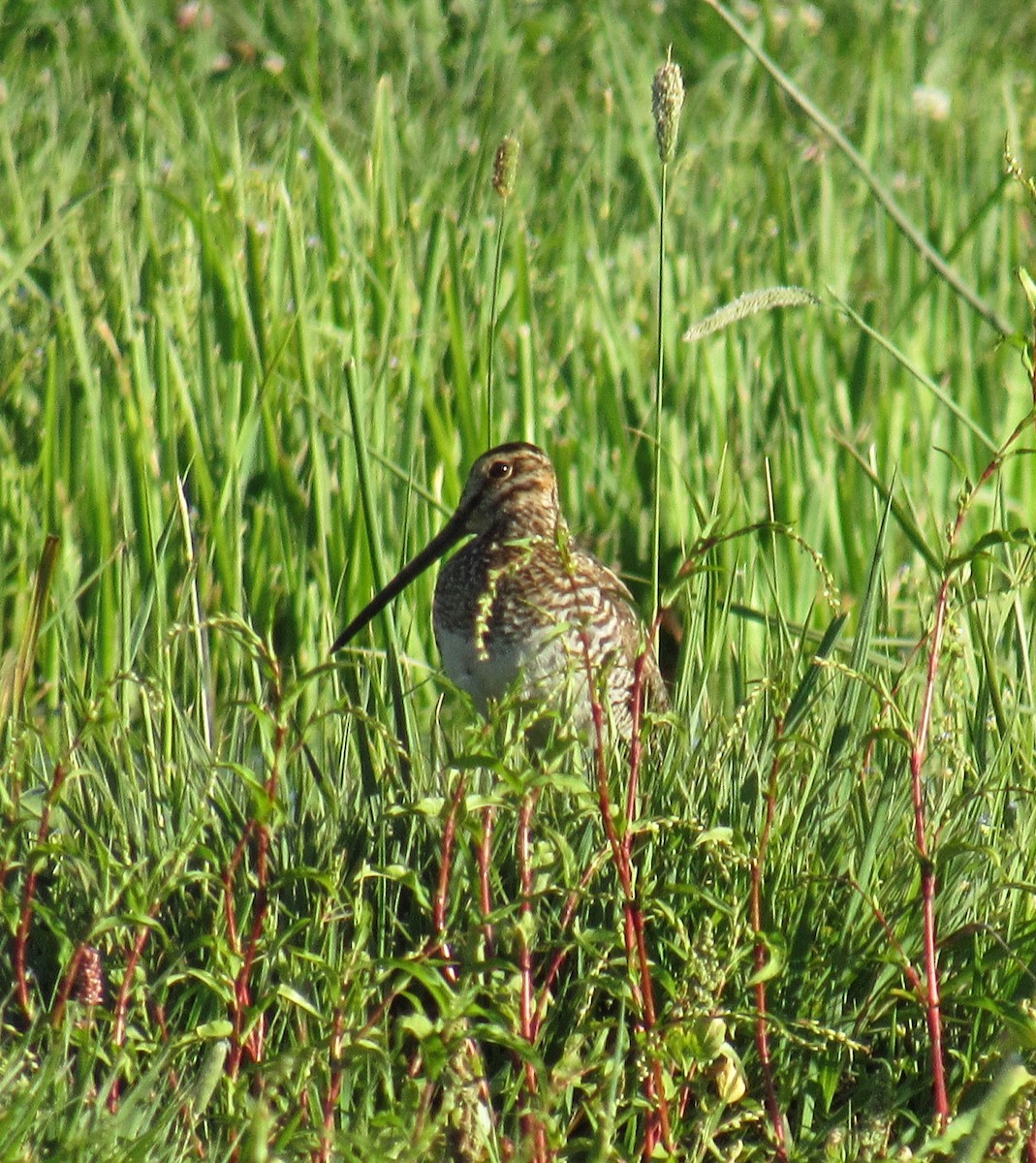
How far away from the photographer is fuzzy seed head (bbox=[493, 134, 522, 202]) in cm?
220

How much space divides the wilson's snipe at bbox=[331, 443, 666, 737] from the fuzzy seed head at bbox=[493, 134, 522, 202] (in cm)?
62

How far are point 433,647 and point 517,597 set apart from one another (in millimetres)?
399

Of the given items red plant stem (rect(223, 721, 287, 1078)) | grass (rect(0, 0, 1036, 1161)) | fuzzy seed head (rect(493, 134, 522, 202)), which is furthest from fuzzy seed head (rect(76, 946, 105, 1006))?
fuzzy seed head (rect(493, 134, 522, 202))

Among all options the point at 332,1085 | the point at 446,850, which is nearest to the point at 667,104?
the point at 446,850

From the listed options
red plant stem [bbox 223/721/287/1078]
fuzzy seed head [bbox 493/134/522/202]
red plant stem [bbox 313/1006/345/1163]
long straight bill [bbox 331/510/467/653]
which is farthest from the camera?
long straight bill [bbox 331/510/467/653]

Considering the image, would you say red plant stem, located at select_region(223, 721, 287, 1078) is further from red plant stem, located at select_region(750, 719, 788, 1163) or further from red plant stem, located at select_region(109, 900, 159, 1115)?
red plant stem, located at select_region(750, 719, 788, 1163)

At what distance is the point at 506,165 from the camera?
2219 millimetres

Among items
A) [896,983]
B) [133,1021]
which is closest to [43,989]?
[133,1021]

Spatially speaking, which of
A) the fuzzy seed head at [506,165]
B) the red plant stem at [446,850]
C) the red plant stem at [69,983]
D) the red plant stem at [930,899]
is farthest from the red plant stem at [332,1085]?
the fuzzy seed head at [506,165]

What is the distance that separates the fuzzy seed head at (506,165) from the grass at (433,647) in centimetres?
24

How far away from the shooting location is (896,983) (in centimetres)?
209

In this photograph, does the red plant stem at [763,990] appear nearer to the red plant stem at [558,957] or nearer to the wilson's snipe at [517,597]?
the red plant stem at [558,957]

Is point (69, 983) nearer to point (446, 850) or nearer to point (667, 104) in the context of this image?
point (446, 850)

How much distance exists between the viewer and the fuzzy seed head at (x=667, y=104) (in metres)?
1.88
